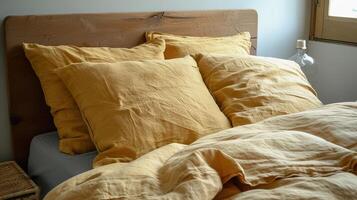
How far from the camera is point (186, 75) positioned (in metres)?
1.76

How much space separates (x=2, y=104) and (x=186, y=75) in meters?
0.72

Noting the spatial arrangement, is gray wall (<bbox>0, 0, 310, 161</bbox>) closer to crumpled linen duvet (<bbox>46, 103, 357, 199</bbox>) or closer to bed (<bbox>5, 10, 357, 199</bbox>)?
bed (<bbox>5, 10, 357, 199</bbox>)

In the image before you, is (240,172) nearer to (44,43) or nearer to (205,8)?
(44,43)

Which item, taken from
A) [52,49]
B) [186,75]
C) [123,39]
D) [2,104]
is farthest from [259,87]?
[2,104]

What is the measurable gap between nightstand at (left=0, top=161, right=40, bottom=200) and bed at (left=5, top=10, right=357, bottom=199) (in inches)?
2.7

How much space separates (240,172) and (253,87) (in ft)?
2.66

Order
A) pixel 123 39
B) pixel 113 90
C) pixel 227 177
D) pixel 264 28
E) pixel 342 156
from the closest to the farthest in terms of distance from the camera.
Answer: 1. pixel 227 177
2. pixel 342 156
3. pixel 113 90
4. pixel 123 39
5. pixel 264 28

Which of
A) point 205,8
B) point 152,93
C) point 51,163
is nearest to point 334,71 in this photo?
point 205,8

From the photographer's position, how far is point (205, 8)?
2.31 metres

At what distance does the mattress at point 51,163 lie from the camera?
1517mm

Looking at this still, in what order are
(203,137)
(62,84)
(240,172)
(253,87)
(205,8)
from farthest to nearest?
1. (205,8)
2. (253,87)
3. (62,84)
4. (203,137)
5. (240,172)

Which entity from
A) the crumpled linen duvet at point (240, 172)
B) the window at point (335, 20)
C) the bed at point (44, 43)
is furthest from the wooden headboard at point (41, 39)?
the window at point (335, 20)

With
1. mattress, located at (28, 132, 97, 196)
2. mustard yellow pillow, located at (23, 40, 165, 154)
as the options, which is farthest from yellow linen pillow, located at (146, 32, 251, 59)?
mattress, located at (28, 132, 97, 196)

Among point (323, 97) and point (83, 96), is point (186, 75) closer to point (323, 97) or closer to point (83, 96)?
point (83, 96)
